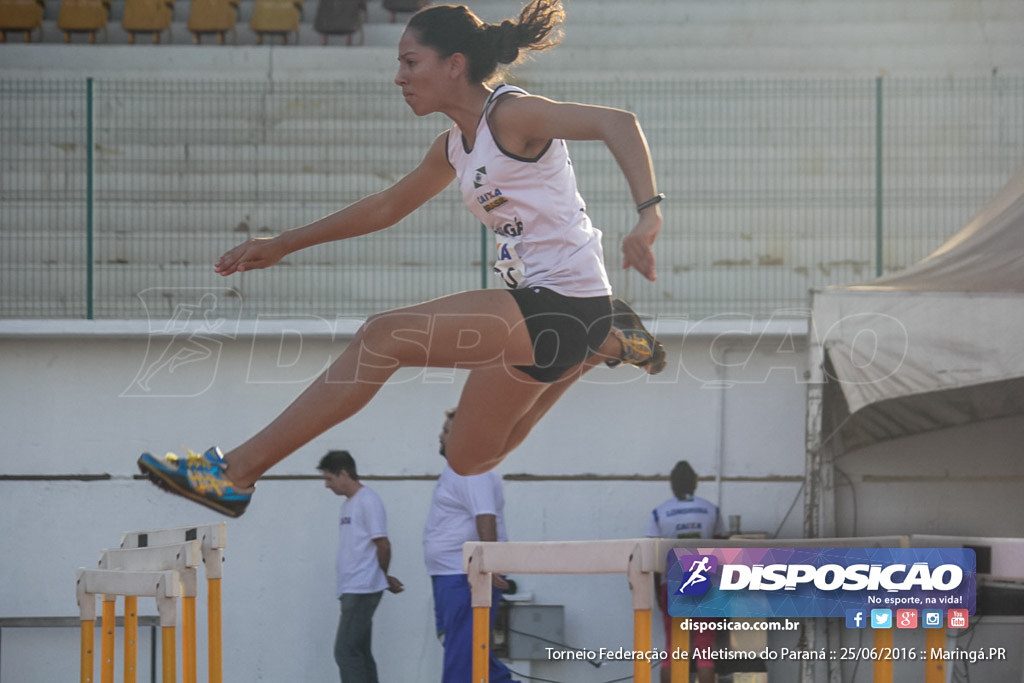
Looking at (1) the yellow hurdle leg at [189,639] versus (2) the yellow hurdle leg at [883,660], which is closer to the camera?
(2) the yellow hurdle leg at [883,660]

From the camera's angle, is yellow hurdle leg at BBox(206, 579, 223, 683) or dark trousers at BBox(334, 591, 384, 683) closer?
yellow hurdle leg at BBox(206, 579, 223, 683)

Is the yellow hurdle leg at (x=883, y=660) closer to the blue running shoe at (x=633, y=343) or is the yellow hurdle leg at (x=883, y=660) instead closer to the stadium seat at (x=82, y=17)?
the blue running shoe at (x=633, y=343)

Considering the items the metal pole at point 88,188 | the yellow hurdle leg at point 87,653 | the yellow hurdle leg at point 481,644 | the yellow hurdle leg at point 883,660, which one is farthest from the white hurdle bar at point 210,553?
the metal pole at point 88,188

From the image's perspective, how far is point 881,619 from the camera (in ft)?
12.6

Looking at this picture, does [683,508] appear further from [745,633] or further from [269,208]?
[269,208]

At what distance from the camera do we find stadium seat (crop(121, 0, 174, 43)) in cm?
1223

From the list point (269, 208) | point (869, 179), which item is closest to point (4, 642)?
point (269, 208)

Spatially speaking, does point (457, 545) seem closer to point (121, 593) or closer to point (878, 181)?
point (121, 593)

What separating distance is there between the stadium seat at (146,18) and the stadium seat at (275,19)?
0.85 m

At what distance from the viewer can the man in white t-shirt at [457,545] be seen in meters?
5.80

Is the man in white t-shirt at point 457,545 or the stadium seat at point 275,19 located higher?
the stadium seat at point 275,19

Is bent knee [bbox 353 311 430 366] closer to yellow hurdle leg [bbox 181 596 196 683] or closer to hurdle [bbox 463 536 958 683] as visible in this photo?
hurdle [bbox 463 536 958 683]

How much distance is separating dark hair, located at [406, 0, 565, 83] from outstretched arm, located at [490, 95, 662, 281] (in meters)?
0.23

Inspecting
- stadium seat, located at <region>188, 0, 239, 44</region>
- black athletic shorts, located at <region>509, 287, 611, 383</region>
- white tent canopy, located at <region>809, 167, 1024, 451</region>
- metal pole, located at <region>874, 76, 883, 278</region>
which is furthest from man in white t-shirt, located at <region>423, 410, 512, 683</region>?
stadium seat, located at <region>188, 0, 239, 44</region>
